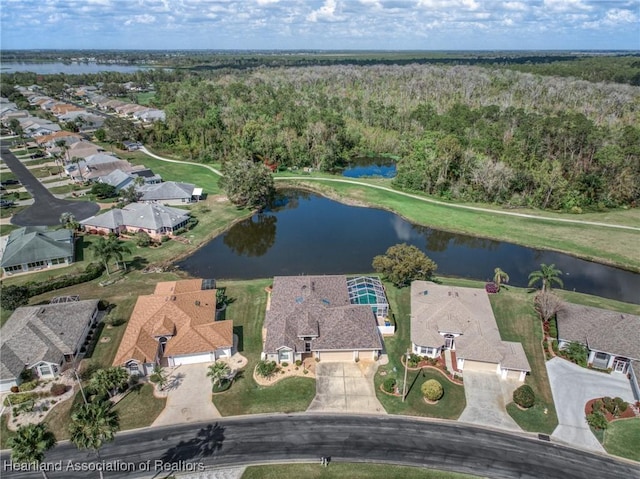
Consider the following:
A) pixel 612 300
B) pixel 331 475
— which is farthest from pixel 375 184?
pixel 331 475

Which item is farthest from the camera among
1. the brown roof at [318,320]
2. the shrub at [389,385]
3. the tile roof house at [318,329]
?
the brown roof at [318,320]

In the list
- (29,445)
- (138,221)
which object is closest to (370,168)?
(138,221)

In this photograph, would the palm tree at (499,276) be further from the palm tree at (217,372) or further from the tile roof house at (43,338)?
the tile roof house at (43,338)

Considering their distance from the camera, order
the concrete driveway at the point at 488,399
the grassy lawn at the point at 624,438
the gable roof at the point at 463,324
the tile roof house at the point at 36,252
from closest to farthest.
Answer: the grassy lawn at the point at 624,438, the concrete driveway at the point at 488,399, the gable roof at the point at 463,324, the tile roof house at the point at 36,252

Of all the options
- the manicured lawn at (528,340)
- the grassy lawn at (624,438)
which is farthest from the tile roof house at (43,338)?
the grassy lawn at (624,438)

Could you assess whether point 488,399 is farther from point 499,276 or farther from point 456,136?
point 456,136

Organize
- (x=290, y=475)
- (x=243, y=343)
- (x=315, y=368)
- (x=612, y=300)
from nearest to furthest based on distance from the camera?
(x=290, y=475)
(x=315, y=368)
(x=243, y=343)
(x=612, y=300)

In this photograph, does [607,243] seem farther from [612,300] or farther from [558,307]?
[558,307]
